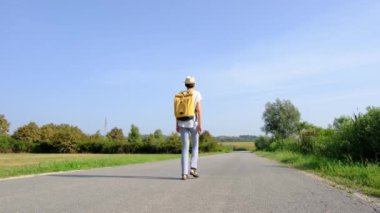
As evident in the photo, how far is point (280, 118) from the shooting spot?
331 feet

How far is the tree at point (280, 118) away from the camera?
100 meters

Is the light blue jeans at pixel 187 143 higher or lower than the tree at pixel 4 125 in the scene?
lower

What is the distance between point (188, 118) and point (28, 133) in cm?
9626

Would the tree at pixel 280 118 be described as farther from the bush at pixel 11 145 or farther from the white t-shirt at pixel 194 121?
the white t-shirt at pixel 194 121

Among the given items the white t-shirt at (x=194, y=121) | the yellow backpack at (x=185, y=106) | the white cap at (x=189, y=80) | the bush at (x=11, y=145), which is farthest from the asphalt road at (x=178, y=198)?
the bush at (x=11, y=145)

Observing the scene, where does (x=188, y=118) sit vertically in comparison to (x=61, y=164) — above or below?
above

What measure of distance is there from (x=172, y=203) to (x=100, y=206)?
0.93 meters

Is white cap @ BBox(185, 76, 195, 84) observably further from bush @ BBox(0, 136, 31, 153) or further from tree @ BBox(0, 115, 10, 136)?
tree @ BBox(0, 115, 10, 136)

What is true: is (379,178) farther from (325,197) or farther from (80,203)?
(80,203)

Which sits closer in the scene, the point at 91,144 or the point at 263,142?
the point at 91,144

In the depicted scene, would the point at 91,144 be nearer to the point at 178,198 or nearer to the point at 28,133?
the point at 28,133

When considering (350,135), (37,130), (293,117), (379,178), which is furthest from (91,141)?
(379,178)

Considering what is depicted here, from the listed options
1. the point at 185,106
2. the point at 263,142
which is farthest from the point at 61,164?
the point at 263,142

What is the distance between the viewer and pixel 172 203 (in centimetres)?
522
